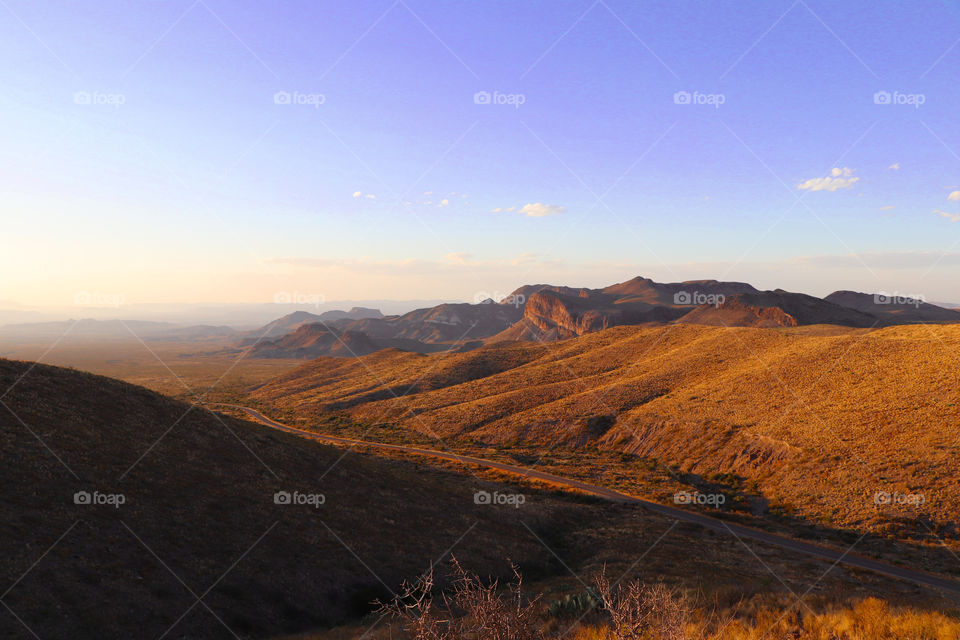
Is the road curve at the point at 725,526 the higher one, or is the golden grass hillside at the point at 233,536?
the golden grass hillside at the point at 233,536

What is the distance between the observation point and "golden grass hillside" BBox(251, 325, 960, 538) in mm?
35625

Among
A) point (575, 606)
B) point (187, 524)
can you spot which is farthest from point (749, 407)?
point (187, 524)

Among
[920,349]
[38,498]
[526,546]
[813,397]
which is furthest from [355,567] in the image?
[920,349]

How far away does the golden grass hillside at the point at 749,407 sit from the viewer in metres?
35.6

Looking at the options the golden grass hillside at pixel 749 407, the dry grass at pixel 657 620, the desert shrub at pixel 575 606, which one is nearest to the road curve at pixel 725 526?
the golden grass hillside at pixel 749 407

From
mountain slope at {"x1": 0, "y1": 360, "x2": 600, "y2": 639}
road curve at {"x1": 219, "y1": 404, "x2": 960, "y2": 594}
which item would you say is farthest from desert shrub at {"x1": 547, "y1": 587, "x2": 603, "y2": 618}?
road curve at {"x1": 219, "y1": 404, "x2": 960, "y2": 594}

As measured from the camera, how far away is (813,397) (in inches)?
2083

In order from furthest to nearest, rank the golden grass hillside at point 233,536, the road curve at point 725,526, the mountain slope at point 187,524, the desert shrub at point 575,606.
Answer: the road curve at point 725,526 < the golden grass hillside at point 233,536 < the mountain slope at point 187,524 < the desert shrub at point 575,606

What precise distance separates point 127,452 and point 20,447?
169 inches

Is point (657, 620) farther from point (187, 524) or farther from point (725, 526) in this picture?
point (725, 526)

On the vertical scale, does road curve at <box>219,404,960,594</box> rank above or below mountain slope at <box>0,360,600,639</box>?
below

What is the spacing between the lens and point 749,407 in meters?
56.2

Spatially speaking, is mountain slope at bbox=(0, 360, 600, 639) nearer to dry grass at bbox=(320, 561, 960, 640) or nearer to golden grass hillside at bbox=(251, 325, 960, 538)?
dry grass at bbox=(320, 561, 960, 640)

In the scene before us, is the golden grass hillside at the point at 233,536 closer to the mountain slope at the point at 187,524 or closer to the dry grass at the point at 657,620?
the mountain slope at the point at 187,524
